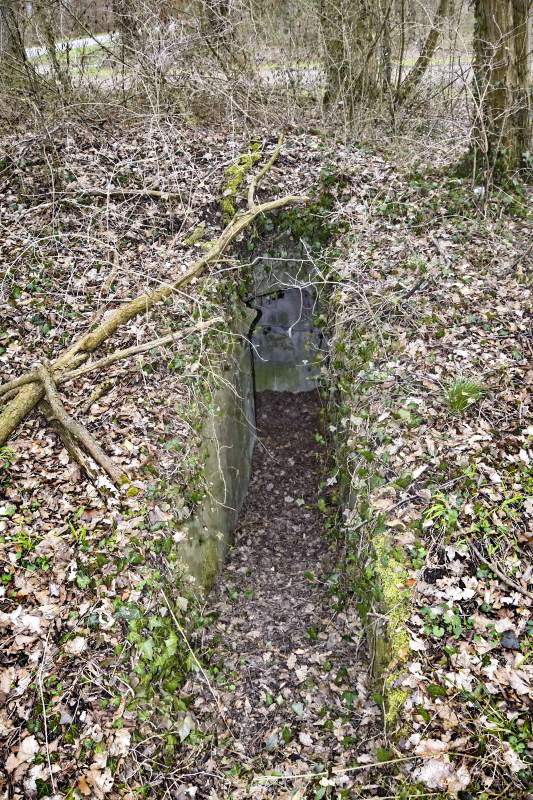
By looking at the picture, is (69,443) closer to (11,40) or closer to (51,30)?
(11,40)

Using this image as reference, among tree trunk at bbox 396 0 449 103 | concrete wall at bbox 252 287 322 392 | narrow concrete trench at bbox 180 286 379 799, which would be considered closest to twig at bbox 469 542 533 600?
narrow concrete trench at bbox 180 286 379 799

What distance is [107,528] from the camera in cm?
407

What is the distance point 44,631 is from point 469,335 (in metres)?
4.49

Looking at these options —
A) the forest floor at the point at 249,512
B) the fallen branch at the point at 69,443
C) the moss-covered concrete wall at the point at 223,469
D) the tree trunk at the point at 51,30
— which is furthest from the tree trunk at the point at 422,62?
the fallen branch at the point at 69,443

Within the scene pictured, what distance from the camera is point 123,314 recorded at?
5.70 m

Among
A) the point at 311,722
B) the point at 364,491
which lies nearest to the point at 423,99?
the point at 364,491

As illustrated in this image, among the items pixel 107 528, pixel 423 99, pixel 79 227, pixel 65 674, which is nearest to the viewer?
pixel 65 674

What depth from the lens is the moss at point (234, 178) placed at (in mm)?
7293

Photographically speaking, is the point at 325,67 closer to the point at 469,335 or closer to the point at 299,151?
the point at 299,151

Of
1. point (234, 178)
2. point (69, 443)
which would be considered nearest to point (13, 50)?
point (234, 178)

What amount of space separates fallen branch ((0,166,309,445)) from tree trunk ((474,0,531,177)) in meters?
2.44

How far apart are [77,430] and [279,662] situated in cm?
277

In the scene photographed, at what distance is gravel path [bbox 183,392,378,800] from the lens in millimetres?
3791

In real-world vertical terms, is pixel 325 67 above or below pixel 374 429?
above
